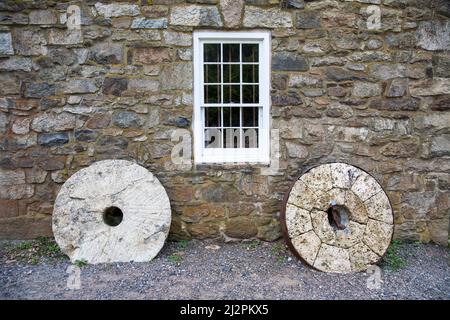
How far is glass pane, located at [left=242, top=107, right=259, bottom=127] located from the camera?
4.07 meters

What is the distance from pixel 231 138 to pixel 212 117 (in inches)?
13.4

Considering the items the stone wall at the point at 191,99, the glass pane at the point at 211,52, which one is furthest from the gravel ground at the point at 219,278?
the glass pane at the point at 211,52

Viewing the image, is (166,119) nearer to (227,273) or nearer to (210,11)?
(210,11)

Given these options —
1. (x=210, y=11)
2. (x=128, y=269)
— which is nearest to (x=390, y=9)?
(x=210, y=11)

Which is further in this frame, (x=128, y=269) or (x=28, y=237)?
(x=28, y=237)

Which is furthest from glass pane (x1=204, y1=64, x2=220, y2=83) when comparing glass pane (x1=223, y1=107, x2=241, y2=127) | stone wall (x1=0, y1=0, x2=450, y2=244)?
glass pane (x1=223, y1=107, x2=241, y2=127)

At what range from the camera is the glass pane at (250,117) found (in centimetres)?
407

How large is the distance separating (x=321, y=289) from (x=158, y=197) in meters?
1.85

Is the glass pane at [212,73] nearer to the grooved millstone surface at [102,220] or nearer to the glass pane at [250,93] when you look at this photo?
the glass pane at [250,93]

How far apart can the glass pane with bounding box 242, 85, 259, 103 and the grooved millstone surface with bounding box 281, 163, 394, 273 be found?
1102 mm

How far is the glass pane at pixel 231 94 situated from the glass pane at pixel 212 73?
0.15 m

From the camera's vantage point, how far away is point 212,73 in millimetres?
4023

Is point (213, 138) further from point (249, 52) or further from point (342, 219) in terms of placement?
point (342, 219)

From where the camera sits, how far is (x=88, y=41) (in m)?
3.83
